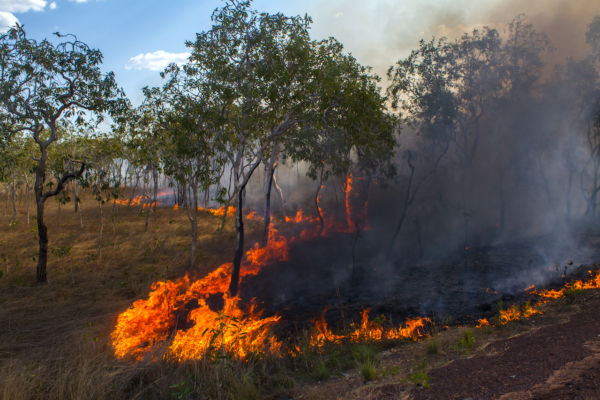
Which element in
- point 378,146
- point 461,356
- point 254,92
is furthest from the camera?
point 378,146

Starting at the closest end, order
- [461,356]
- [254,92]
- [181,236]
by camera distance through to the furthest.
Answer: [461,356] → [254,92] → [181,236]

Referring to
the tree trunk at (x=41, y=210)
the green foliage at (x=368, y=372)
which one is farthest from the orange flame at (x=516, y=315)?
the tree trunk at (x=41, y=210)

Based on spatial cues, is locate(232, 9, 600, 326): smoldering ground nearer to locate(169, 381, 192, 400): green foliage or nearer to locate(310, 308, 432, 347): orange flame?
locate(310, 308, 432, 347): orange flame

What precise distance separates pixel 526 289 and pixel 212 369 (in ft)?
48.5

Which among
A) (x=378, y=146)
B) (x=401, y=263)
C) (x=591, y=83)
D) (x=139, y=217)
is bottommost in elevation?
(x=401, y=263)

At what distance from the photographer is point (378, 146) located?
2212 cm

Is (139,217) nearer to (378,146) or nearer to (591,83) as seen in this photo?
(378,146)

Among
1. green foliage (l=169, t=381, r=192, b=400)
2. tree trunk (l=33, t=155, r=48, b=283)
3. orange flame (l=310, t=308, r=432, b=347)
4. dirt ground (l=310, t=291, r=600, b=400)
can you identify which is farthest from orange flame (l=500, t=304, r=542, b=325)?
tree trunk (l=33, t=155, r=48, b=283)

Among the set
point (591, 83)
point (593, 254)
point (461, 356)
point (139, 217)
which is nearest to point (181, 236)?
point (139, 217)

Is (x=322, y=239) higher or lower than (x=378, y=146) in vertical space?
lower

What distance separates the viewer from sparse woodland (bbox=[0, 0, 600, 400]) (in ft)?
23.5

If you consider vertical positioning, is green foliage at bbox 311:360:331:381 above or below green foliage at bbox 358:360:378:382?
below

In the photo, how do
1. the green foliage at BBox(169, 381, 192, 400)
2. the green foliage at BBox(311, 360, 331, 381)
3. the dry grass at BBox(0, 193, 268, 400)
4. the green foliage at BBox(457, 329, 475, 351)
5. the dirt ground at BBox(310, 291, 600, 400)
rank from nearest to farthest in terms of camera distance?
the dirt ground at BBox(310, 291, 600, 400) → the green foliage at BBox(169, 381, 192, 400) → the dry grass at BBox(0, 193, 268, 400) → the green foliage at BBox(311, 360, 331, 381) → the green foliage at BBox(457, 329, 475, 351)

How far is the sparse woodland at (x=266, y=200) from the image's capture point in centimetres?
715
